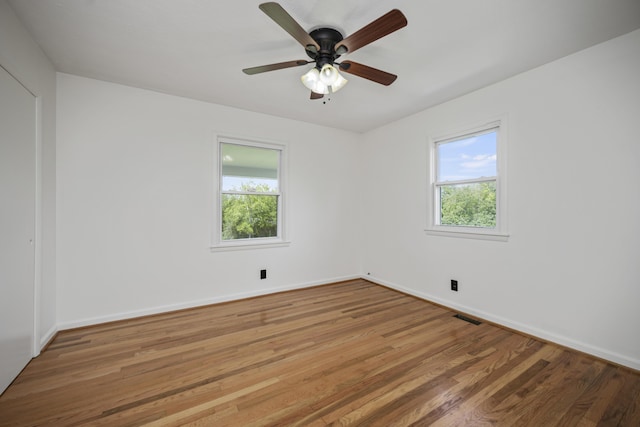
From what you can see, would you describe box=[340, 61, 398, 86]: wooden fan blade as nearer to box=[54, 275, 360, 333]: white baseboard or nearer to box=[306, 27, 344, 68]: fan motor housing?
box=[306, 27, 344, 68]: fan motor housing

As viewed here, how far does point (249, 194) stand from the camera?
3721 millimetres

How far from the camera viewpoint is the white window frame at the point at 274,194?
135 inches

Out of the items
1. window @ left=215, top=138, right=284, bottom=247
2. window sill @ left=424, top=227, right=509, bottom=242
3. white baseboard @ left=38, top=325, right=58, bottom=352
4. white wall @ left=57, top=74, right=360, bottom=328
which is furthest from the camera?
window @ left=215, top=138, right=284, bottom=247

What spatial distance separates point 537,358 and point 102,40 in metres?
4.38

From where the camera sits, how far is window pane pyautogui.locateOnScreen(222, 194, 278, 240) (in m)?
3.58

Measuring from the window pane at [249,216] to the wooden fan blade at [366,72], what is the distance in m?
2.24

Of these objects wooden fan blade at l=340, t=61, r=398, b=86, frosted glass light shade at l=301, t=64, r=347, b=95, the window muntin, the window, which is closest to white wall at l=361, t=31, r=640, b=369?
the window muntin

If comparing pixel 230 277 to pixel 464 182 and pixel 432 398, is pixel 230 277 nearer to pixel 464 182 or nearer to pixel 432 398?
pixel 432 398

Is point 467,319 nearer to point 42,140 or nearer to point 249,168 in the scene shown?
point 249,168

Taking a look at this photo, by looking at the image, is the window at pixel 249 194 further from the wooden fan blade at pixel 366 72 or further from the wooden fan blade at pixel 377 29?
the wooden fan blade at pixel 377 29

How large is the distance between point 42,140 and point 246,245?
2.20 meters

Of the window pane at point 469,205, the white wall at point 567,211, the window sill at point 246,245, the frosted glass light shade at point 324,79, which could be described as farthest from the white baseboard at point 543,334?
the frosted glass light shade at point 324,79

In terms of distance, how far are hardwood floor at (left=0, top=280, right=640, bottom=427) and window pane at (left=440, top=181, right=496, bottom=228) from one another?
115cm

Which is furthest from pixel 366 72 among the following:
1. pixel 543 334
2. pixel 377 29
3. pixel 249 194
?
pixel 543 334
